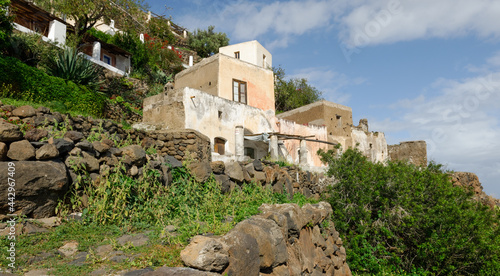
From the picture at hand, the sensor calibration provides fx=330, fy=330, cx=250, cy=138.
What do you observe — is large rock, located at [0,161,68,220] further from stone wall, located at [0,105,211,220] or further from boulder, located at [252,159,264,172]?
boulder, located at [252,159,264,172]

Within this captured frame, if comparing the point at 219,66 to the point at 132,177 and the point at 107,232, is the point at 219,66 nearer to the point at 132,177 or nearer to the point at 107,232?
the point at 132,177

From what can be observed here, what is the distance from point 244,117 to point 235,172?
27.6ft

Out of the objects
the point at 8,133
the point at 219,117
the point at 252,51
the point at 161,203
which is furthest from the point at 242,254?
the point at 252,51

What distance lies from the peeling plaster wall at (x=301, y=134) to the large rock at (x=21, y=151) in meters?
14.8

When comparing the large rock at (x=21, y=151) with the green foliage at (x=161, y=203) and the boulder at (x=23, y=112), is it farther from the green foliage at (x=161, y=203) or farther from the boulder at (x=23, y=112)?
the boulder at (x=23, y=112)

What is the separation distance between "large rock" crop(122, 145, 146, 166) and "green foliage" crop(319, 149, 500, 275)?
7.22 meters

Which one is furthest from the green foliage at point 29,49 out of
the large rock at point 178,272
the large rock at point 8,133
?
the large rock at point 178,272

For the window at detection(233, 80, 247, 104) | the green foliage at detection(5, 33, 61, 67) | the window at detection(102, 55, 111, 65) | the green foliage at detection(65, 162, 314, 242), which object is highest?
the window at detection(102, 55, 111, 65)

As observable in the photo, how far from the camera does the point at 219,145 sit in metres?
15.3

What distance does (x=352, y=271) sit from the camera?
32.8ft

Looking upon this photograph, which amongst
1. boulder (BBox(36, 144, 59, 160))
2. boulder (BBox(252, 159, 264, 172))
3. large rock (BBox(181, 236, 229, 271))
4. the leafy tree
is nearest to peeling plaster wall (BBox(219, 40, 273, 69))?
the leafy tree

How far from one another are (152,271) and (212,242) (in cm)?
64

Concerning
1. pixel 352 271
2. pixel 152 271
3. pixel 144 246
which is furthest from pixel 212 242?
pixel 352 271

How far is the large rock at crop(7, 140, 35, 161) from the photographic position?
4.47 meters
